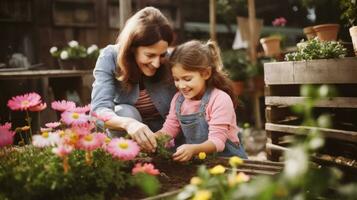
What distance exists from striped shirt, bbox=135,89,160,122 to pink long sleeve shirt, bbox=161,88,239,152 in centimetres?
29

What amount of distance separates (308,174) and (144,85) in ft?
8.20

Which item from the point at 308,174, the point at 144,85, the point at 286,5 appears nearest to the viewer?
the point at 308,174

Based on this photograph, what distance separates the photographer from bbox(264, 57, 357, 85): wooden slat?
274cm

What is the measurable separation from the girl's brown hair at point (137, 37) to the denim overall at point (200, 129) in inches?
18.8

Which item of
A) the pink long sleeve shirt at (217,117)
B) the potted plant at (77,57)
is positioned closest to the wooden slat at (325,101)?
the pink long sleeve shirt at (217,117)

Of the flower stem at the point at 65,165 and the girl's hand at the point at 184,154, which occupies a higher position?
the flower stem at the point at 65,165

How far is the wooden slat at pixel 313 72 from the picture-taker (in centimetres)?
274

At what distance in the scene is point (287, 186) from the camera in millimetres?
798

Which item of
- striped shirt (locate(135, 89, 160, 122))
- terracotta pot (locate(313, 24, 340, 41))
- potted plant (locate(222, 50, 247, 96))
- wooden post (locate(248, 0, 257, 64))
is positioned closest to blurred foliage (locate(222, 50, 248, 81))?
potted plant (locate(222, 50, 247, 96))

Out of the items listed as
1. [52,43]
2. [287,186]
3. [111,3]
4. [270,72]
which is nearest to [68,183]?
[287,186]

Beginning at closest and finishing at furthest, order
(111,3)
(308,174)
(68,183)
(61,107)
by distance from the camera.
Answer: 1. (308,174)
2. (68,183)
3. (61,107)
4. (111,3)

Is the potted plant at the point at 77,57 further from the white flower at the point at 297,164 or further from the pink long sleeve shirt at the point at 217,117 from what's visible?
the white flower at the point at 297,164

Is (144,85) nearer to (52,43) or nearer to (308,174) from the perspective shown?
(308,174)

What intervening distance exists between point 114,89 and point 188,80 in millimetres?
647
